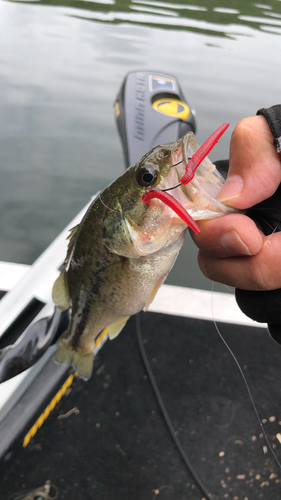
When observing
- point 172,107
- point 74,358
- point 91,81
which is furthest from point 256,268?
point 91,81

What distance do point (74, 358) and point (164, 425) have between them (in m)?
1.11

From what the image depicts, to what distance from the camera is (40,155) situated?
17.9 feet

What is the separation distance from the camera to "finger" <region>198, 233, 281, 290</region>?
3.38 feet

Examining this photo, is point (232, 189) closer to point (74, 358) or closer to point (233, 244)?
point (233, 244)

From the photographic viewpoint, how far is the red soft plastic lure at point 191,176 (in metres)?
0.87

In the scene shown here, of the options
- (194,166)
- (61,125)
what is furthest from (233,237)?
(61,125)

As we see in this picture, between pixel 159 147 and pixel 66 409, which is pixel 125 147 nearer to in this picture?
pixel 159 147

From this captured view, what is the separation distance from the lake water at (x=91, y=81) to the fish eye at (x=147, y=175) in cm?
310

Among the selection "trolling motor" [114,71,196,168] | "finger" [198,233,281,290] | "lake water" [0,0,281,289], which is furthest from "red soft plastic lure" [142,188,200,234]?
"lake water" [0,0,281,289]

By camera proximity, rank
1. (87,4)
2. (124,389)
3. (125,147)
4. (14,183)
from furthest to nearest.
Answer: (87,4) < (14,183) < (125,147) < (124,389)

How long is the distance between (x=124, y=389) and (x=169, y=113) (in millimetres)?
2374

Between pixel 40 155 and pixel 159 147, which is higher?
pixel 159 147

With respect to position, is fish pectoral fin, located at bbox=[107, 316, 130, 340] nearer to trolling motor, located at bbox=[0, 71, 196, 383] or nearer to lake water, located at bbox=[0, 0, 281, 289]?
trolling motor, located at bbox=[0, 71, 196, 383]

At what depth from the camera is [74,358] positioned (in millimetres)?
1636
